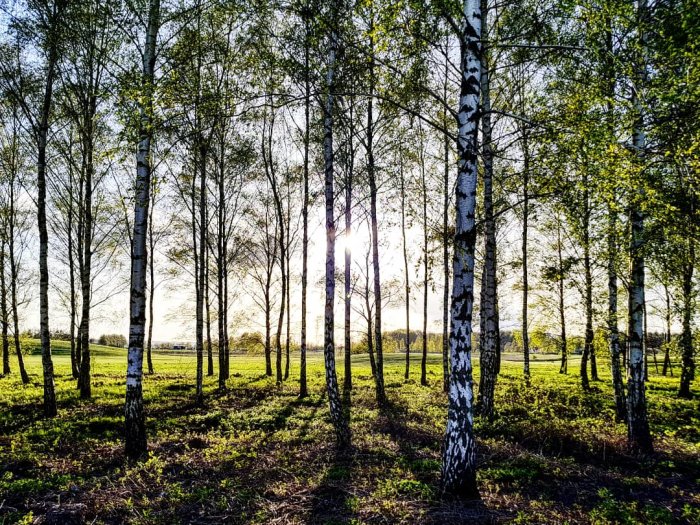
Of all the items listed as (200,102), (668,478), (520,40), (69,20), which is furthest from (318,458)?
(69,20)

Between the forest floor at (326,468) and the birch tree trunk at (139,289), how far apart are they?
26.9 inches

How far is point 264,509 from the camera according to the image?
268 inches

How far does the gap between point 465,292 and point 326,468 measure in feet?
17.4

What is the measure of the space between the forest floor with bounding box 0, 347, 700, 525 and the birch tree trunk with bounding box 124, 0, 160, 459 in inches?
26.9

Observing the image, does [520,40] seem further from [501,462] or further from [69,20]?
[69,20]

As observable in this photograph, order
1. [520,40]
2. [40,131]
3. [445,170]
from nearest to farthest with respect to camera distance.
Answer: [520,40]
[40,131]
[445,170]

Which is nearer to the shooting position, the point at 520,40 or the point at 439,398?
the point at 520,40

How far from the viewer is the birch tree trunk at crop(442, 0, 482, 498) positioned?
677 cm

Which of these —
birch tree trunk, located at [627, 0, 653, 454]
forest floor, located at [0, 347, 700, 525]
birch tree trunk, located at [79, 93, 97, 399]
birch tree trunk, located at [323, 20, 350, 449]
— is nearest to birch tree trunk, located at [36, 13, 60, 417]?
forest floor, located at [0, 347, 700, 525]

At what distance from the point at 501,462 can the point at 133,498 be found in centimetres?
770

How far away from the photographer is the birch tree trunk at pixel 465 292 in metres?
6.77

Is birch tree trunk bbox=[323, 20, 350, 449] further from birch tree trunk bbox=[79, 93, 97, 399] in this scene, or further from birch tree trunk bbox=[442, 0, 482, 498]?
birch tree trunk bbox=[79, 93, 97, 399]

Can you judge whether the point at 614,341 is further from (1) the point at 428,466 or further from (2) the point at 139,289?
(2) the point at 139,289

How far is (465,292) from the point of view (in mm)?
7039
